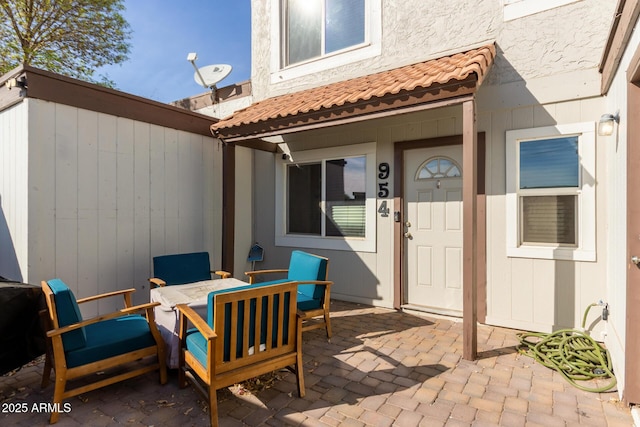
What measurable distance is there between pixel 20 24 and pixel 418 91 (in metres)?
11.6

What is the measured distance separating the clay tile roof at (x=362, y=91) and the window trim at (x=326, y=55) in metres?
0.41

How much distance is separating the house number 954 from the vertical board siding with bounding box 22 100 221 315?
110 inches

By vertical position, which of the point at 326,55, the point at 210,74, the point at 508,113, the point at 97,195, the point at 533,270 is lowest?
the point at 533,270

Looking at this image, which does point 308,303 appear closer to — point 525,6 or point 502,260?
point 502,260

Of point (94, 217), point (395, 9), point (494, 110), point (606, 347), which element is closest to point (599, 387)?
point (606, 347)

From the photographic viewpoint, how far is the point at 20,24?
9.12 meters

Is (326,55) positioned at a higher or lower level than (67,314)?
higher

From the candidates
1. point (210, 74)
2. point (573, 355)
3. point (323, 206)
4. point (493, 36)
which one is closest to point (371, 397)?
point (573, 355)

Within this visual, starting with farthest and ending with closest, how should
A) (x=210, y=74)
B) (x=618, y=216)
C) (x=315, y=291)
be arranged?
(x=210, y=74), (x=315, y=291), (x=618, y=216)

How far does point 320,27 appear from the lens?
564cm

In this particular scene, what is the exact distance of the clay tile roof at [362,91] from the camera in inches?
130

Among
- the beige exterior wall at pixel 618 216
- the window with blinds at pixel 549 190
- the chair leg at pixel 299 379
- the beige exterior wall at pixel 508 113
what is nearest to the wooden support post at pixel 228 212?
the beige exterior wall at pixel 508 113

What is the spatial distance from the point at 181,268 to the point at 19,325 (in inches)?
70.8

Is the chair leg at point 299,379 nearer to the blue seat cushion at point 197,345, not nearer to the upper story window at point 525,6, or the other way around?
the blue seat cushion at point 197,345
